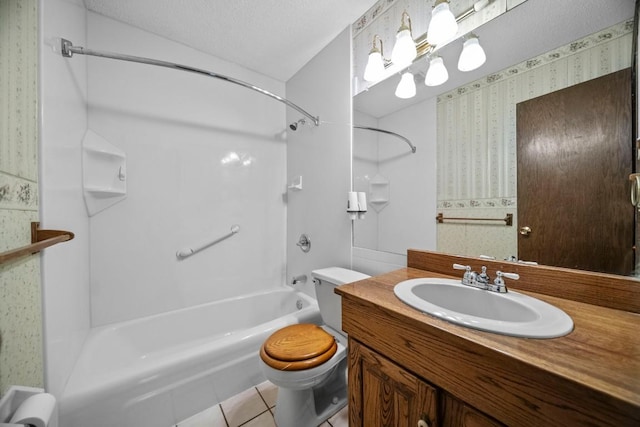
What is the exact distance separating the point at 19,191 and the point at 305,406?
53.7 inches

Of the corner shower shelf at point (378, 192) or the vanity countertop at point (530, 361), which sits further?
the corner shower shelf at point (378, 192)

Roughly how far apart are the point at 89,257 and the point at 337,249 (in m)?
1.55

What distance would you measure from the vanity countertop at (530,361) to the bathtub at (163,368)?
86 centimetres

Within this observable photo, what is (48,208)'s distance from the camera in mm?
798

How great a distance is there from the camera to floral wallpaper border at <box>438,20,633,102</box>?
2.13 feet

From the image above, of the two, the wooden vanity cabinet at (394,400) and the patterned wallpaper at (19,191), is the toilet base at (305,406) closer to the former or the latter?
the wooden vanity cabinet at (394,400)

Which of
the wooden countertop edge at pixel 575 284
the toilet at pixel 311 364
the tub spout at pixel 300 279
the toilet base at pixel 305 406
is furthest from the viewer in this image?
the tub spout at pixel 300 279

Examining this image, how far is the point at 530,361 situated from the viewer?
404 millimetres

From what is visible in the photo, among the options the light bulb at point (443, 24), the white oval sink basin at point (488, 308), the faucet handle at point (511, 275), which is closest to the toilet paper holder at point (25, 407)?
the white oval sink basin at point (488, 308)

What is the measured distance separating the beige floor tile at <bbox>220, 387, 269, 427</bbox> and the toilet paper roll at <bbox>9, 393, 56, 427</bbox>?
0.90 meters

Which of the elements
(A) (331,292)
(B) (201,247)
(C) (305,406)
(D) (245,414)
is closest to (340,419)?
(C) (305,406)

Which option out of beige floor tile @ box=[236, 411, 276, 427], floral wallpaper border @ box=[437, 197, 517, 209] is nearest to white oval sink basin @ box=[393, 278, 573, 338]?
floral wallpaper border @ box=[437, 197, 517, 209]

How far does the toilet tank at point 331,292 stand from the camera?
1255 mm

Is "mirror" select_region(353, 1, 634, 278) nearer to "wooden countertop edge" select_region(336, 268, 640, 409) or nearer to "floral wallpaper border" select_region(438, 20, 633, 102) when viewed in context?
"floral wallpaper border" select_region(438, 20, 633, 102)
